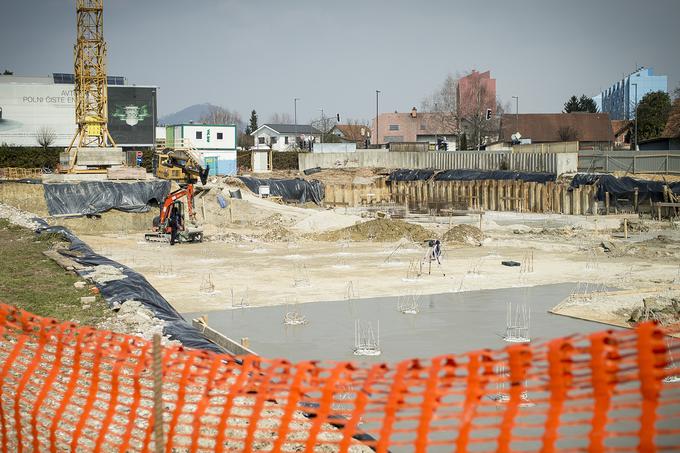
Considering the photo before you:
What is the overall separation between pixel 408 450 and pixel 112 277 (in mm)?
9037

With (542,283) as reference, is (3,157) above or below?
above

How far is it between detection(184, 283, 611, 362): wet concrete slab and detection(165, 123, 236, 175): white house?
46652mm

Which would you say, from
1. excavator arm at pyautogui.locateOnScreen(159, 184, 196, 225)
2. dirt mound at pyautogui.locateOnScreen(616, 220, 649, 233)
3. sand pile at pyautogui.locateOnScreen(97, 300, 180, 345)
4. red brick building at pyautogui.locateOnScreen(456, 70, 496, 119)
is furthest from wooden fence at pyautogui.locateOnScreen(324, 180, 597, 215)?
red brick building at pyautogui.locateOnScreen(456, 70, 496, 119)

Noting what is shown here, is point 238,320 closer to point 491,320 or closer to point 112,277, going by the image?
point 112,277

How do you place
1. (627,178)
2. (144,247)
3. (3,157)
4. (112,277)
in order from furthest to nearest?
(3,157) < (627,178) < (144,247) < (112,277)

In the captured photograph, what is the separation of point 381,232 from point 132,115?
46926 mm

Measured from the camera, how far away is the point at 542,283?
73.7ft

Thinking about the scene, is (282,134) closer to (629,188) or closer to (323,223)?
(629,188)

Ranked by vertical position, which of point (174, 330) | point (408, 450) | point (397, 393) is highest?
point (397, 393)

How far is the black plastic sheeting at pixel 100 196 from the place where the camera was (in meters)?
39.6

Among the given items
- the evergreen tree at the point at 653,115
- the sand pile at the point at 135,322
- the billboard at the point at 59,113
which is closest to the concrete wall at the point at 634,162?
the evergreen tree at the point at 653,115

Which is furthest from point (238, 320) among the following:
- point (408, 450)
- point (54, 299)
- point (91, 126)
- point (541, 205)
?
point (91, 126)

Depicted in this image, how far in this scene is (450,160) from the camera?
59.7 meters

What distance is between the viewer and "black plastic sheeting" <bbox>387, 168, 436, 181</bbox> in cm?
5441
